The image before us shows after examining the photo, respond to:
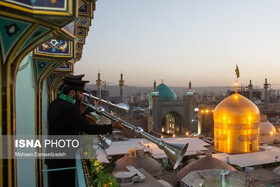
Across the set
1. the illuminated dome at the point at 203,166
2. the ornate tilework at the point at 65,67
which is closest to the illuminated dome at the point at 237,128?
the illuminated dome at the point at 203,166

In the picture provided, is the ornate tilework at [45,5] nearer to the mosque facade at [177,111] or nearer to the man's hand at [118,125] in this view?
the man's hand at [118,125]

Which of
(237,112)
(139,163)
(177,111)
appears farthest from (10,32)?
(177,111)

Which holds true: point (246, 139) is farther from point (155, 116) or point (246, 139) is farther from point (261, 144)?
point (155, 116)

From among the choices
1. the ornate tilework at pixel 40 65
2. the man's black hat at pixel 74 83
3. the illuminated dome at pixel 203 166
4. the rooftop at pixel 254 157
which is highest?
the ornate tilework at pixel 40 65

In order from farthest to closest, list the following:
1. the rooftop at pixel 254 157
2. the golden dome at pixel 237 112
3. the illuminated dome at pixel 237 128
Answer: the golden dome at pixel 237 112 < the illuminated dome at pixel 237 128 < the rooftop at pixel 254 157

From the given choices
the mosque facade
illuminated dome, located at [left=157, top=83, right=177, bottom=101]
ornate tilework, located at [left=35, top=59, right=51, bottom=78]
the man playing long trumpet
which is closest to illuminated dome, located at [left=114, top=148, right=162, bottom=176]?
ornate tilework, located at [left=35, top=59, right=51, bottom=78]

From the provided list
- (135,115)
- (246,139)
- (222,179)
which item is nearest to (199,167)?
(222,179)

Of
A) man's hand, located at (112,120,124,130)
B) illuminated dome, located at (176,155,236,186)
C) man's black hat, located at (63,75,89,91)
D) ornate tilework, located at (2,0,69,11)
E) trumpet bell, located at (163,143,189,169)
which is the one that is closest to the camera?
ornate tilework, located at (2,0,69,11)

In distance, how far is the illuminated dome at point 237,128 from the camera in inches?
775

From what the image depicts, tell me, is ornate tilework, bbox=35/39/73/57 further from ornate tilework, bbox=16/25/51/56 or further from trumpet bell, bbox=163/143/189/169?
trumpet bell, bbox=163/143/189/169

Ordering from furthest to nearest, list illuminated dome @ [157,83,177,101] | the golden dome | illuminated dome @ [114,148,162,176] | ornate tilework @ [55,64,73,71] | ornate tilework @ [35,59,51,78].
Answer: illuminated dome @ [157,83,177,101], the golden dome, illuminated dome @ [114,148,162,176], ornate tilework @ [55,64,73,71], ornate tilework @ [35,59,51,78]

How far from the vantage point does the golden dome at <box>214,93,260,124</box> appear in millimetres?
19891

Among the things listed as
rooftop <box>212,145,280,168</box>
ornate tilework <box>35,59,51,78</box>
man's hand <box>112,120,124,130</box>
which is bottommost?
rooftop <box>212,145,280,168</box>

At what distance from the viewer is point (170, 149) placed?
279 centimetres
